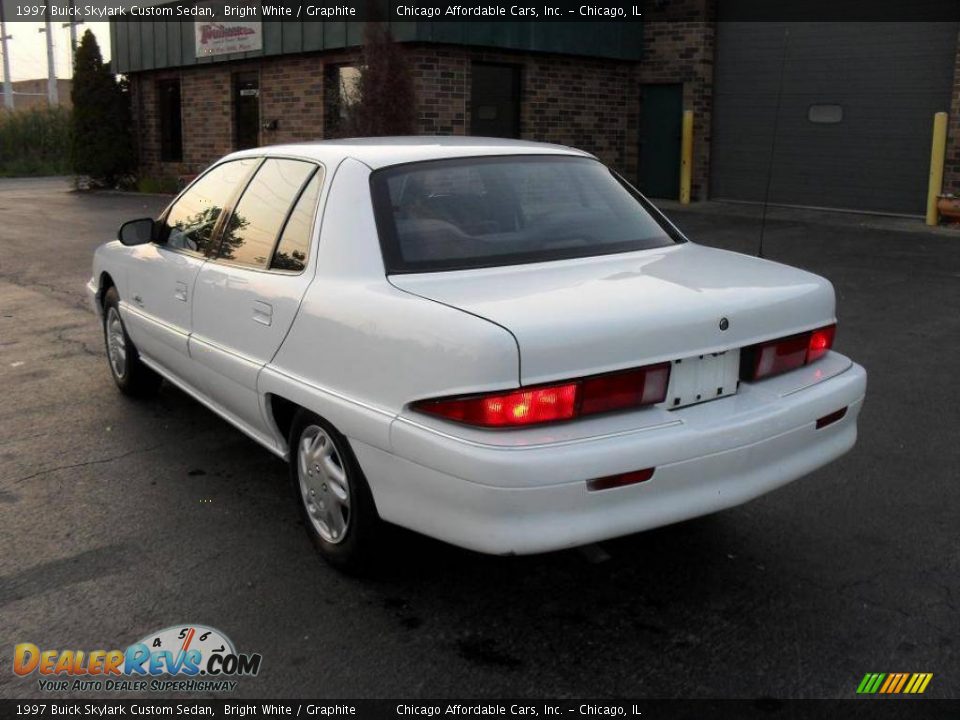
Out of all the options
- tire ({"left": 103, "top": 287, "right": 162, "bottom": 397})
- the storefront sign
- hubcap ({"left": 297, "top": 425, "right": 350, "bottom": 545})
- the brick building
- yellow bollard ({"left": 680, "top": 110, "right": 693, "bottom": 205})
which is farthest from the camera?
the storefront sign

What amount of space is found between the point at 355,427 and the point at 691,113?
15.4m

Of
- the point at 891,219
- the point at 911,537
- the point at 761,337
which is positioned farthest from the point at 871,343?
the point at 891,219

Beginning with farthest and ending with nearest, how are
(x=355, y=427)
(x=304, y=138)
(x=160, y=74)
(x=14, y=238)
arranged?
Result: (x=160, y=74), (x=304, y=138), (x=14, y=238), (x=355, y=427)

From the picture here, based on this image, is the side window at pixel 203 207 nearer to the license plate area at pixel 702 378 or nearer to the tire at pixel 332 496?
the tire at pixel 332 496

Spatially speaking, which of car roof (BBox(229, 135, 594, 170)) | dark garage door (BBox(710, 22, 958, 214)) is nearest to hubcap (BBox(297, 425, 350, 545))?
car roof (BBox(229, 135, 594, 170))

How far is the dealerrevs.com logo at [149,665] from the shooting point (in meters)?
3.09

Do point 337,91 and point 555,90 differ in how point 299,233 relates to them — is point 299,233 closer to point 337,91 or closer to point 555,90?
point 555,90

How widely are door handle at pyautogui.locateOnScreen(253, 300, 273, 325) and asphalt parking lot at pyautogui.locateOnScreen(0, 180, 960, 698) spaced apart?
88cm

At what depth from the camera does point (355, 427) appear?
3.37 meters

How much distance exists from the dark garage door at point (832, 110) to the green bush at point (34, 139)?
25610 millimetres

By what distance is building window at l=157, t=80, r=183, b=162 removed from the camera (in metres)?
23.2

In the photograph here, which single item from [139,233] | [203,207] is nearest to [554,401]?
[203,207]

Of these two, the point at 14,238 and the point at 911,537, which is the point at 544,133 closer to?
the point at 14,238

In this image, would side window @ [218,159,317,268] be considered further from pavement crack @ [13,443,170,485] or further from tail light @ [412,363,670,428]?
tail light @ [412,363,670,428]
